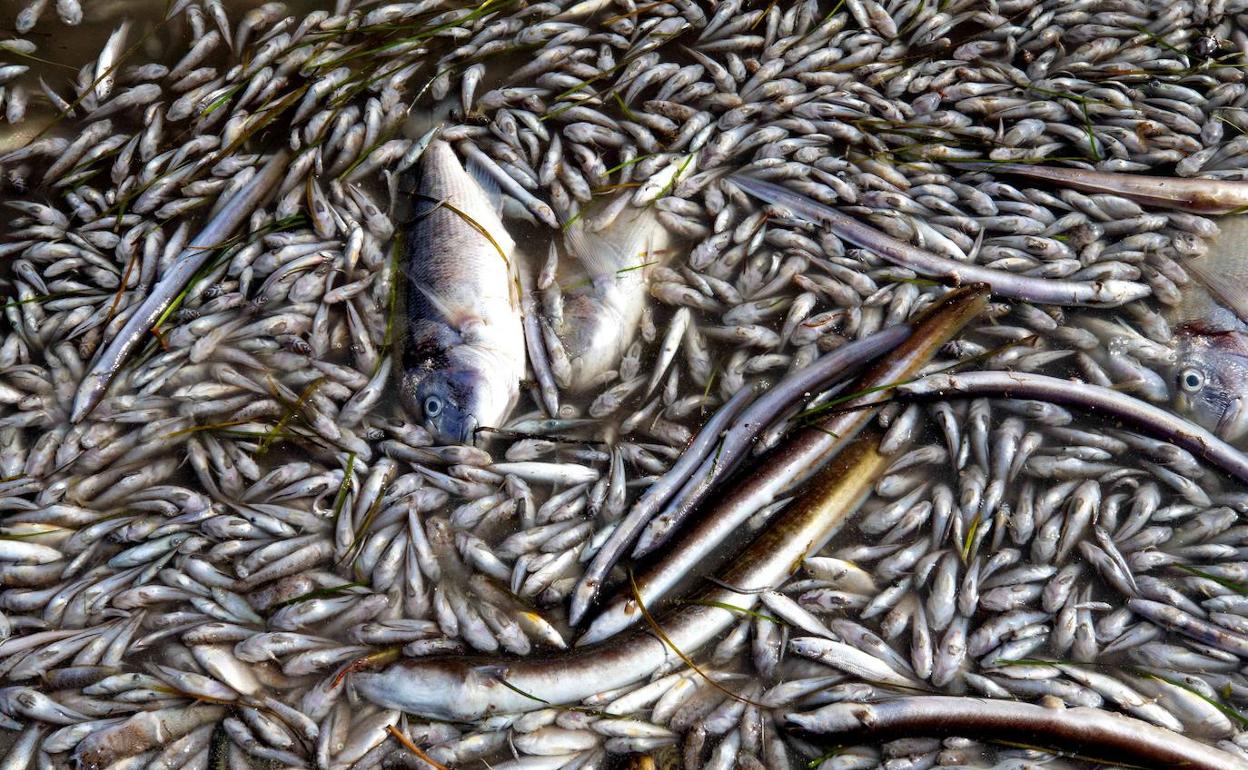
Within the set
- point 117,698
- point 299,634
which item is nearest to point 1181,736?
point 299,634

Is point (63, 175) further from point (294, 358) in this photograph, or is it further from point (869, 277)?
point (869, 277)

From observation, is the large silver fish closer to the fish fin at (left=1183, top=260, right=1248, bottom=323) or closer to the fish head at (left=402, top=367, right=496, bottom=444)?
the fish fin at (left=1183, top=260, right=1248, bottom=323)

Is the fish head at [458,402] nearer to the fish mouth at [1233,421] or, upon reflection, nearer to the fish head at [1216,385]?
the fish head at [1216,385]

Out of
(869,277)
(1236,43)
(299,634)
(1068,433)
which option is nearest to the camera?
(299,634)

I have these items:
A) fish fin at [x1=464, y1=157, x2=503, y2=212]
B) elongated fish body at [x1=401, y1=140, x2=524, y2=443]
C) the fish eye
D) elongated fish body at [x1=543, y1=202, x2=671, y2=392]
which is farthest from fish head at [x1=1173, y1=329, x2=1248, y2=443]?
fish fin at [x1=464, y1=157, x2=503, y2=212]

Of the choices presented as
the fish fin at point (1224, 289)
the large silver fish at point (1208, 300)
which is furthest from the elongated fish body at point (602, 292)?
the fish fin at point (1224, 289)

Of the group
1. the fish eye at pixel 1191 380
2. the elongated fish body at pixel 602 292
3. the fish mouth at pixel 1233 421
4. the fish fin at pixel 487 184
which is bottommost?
A: the fish mouth at pixel 1233 421
